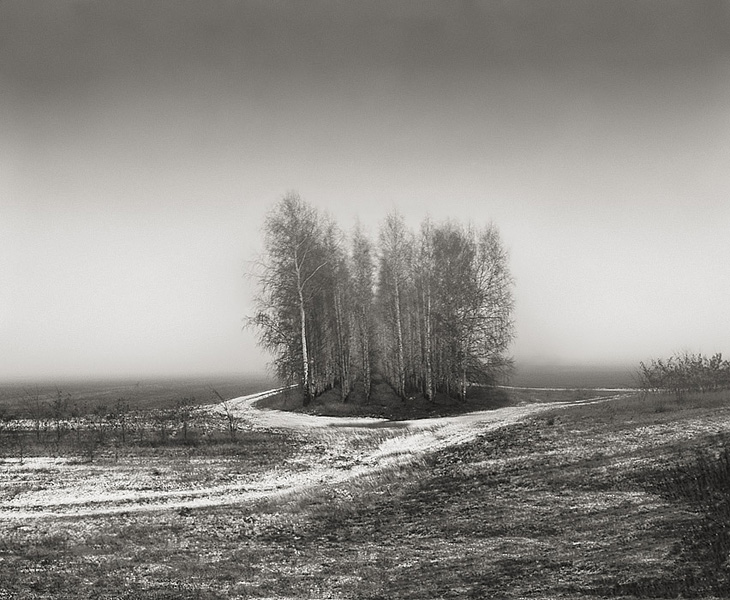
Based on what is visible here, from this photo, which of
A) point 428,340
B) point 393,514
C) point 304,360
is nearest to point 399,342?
point 428,340

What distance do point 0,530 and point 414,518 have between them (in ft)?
28.4

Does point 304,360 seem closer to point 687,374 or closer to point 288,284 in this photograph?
point 288,284

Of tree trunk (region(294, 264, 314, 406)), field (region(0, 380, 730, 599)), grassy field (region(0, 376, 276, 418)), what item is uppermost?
tree trunk (region(294, 264, 314, 406))

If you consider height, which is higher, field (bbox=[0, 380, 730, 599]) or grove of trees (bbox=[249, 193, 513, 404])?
grove of trees (bbox=[249, 193, 513, 404])

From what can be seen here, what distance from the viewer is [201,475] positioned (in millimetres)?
16422

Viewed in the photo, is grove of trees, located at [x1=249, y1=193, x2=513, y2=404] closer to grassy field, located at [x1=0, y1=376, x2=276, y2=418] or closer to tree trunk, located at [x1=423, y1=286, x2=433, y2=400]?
tree trunk, located at [x1=423, y1=286, x2=433, y2=400]

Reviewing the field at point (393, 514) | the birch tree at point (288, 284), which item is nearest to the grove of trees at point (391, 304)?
the birch tree at point (288, 284)

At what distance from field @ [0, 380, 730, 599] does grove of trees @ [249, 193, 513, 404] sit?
14259 mm

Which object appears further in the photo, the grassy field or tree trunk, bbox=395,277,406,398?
tree trunk, bbox=395,277,406,398

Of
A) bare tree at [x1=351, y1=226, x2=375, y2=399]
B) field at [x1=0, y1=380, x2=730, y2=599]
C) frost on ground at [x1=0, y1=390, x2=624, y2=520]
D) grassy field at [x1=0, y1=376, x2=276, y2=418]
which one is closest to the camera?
field at [x1=0, y1=380, x2=730, y2=599]

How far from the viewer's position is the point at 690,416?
59.1 feet

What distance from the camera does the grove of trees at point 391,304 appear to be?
3450 centimetres

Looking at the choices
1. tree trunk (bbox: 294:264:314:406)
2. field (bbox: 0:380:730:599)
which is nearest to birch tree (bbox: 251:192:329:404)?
tree trunk (bbox: 294:264:314:406)

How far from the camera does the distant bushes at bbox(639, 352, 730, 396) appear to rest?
27.5 metres
